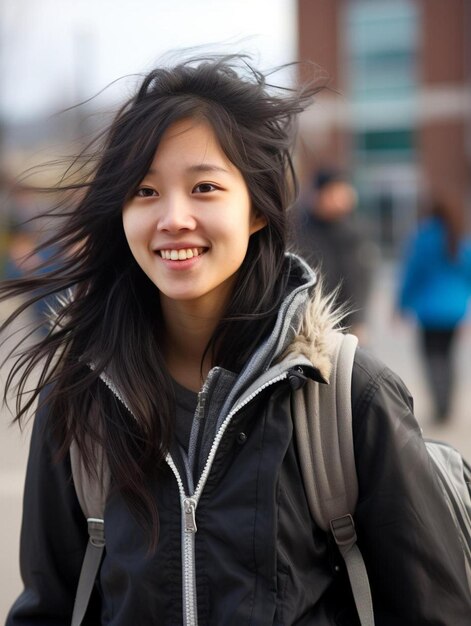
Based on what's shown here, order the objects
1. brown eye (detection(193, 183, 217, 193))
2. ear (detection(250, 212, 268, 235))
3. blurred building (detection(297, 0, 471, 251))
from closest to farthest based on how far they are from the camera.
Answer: brown eye (detection(193, 183, 217, 193)), ear (detection(250, 212, 268, 235)), blurred building (detection(297, 0, 471, 251))

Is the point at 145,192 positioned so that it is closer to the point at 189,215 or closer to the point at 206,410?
the point at 189,215

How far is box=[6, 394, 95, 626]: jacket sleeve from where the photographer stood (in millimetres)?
2117

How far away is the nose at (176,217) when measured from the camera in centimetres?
193

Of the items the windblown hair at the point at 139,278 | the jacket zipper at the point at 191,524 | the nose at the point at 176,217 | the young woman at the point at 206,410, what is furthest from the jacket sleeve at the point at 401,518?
the nose at the point at 176,217

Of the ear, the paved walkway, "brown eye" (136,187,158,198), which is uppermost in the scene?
"brown eye" (136,187,158,198)

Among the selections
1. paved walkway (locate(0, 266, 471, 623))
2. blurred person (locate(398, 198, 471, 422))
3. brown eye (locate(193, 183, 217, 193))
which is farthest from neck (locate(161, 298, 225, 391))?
blurred person (locate(398, 198, 471, 422))

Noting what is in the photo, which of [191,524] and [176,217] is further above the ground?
[176,217]

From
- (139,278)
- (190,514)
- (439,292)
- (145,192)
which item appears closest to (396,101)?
(439,292)

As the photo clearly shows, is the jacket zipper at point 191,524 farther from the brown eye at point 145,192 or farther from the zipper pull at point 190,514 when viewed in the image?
the brown eye at point 145,192

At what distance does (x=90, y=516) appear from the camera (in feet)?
6.81

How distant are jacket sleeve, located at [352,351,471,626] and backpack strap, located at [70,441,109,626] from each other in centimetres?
52

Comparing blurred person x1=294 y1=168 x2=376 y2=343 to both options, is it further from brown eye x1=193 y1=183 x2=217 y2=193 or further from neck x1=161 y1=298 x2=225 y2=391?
brown eye x1=193 y1=183 x2=217 y2=193

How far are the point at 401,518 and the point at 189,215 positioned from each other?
698 mm

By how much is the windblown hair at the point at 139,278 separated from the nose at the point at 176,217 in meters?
0.10
